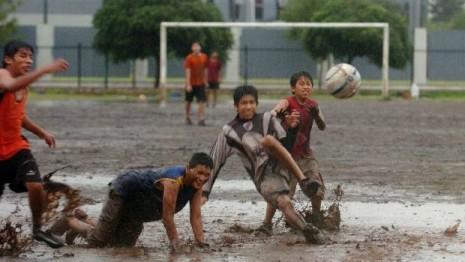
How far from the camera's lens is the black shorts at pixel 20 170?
31.0 feet

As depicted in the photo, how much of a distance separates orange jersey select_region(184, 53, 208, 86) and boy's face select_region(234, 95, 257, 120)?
56.0 feet

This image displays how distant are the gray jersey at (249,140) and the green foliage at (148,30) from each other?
3755cm

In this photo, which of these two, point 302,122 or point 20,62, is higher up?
point 20,62

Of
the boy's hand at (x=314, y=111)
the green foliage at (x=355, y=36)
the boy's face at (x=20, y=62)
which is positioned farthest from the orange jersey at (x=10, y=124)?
the green foliage at (x=355, y=36)

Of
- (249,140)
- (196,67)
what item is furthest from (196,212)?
(196,67)

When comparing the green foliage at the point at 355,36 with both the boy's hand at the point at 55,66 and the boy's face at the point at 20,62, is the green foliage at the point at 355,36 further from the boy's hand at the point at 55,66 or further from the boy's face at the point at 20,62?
the boy's hand at the point at 55,66

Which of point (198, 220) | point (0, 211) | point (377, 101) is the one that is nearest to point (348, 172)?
point (0, 211)

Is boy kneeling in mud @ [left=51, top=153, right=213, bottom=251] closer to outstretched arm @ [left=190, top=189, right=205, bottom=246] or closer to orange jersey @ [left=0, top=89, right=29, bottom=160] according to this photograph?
outstretched arm @ [left=190, top=189, right=205, bottom=246]

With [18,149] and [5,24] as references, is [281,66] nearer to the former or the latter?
[5,24]

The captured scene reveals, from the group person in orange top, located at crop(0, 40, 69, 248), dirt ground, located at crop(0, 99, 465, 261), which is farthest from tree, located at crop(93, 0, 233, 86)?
person in orange top, located at crop(0, 40, 69, 248)

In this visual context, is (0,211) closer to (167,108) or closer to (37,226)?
(37,226)

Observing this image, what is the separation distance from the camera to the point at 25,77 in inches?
355

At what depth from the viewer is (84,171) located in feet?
53.5

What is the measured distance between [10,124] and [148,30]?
3897cm
